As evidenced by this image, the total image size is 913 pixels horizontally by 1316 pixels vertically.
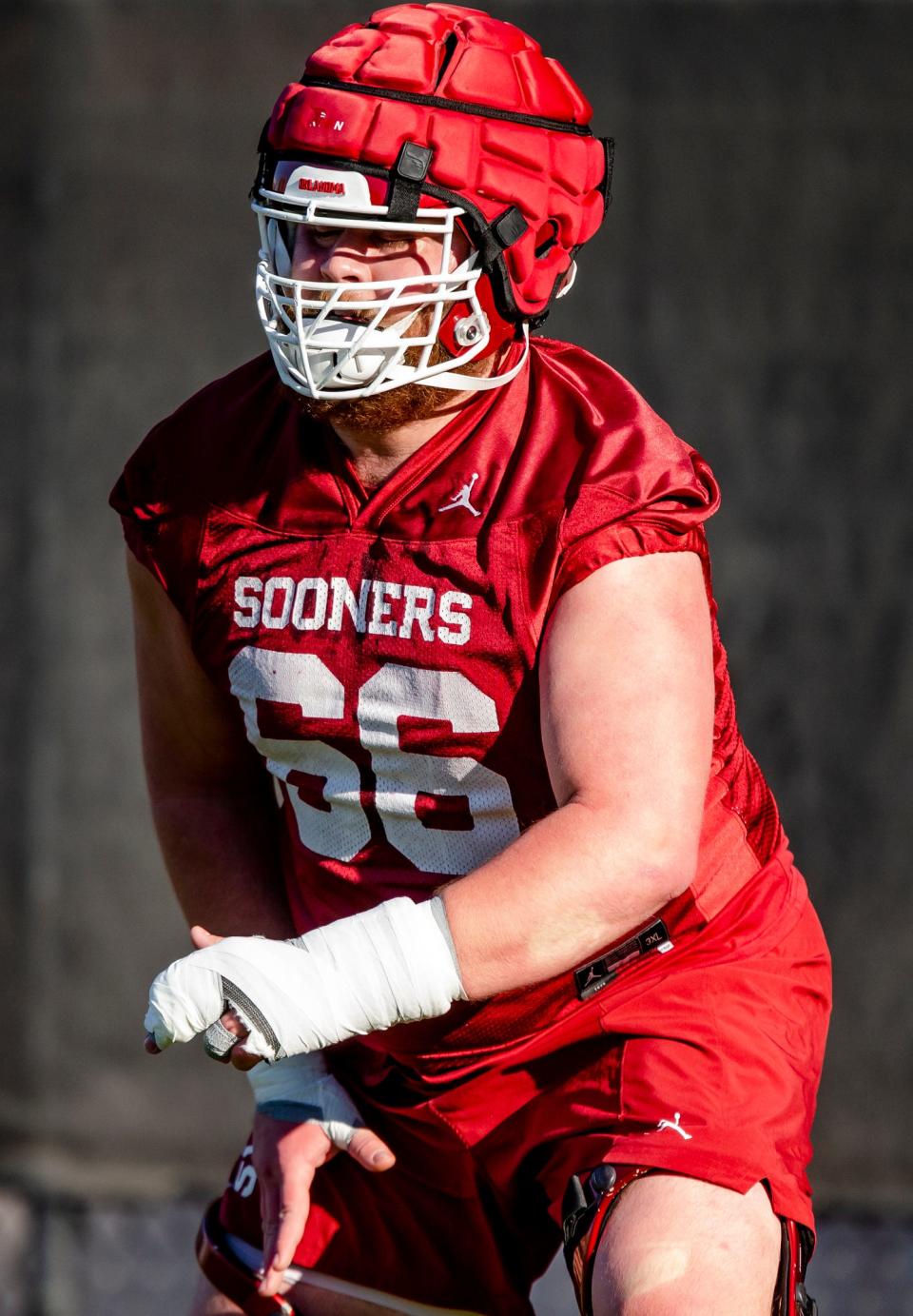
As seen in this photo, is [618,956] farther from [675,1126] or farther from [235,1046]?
[235,1046]

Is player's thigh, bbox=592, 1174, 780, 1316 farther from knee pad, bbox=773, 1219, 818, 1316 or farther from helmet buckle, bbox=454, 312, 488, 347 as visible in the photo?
helmet buckle, bbox=454, 312, 488, 347

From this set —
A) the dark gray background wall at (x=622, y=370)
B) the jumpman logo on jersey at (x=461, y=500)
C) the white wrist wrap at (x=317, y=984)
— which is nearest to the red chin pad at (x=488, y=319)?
the jumpman logo on jersey at (x=461, y=500)

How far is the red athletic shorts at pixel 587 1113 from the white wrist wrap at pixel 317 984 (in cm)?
30

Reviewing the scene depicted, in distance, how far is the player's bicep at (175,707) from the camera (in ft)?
7.45

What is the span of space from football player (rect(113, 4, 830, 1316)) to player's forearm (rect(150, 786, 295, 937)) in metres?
0.02

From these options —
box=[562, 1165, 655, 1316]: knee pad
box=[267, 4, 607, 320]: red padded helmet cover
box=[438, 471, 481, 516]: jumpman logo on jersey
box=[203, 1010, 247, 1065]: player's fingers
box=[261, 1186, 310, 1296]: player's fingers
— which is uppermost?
box=[267, 4, 607, 320]: red padded helmet cover

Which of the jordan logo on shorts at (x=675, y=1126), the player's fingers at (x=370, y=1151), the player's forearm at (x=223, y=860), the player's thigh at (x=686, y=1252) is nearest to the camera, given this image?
the player's thigh at (x=686, y=1252)

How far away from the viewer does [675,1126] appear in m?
1.90

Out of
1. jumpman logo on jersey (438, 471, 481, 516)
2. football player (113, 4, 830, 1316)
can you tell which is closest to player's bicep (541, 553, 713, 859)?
football player (113, 4, 830, 1316)

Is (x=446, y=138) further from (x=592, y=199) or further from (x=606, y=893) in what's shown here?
(x=606, y=893)

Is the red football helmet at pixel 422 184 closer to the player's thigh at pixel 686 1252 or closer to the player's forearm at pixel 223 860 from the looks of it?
the player's forearm at pixel 223 860

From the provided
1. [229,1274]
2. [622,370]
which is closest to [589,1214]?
[229,1274]

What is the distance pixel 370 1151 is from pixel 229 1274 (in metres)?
0.31

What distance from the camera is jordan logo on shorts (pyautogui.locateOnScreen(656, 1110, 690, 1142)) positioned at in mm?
1888
